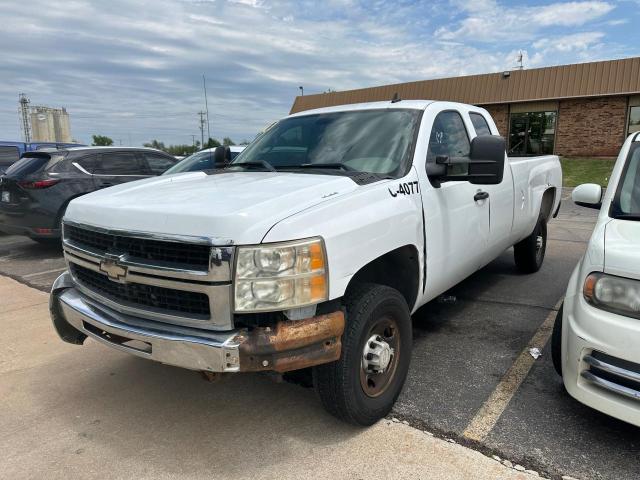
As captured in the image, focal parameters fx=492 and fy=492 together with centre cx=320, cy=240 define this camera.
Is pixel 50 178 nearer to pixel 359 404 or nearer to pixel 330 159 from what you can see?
pixel 330 159

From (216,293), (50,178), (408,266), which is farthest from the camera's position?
(50,178)

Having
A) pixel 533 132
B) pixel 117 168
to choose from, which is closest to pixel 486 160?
pixel 117 168

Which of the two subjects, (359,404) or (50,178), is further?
(50,178)

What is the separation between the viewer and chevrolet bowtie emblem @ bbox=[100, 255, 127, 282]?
258 cm

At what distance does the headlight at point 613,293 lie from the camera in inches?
94.7

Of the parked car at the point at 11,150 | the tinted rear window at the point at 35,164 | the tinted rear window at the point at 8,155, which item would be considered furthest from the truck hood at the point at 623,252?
the tinted rear window at the point at 8,155

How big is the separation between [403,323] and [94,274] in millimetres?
1891

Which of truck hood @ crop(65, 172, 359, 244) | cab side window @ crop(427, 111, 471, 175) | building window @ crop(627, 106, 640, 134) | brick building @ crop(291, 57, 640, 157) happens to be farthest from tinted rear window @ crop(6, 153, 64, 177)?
building window @ crop(627, 106, 640, 134)

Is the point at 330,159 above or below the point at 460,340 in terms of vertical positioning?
above

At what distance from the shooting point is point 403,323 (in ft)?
9.93

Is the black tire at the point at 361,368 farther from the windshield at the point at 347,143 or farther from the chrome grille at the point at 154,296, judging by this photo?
the windshield at the point at 347,143

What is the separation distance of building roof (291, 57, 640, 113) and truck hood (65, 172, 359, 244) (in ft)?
54.2

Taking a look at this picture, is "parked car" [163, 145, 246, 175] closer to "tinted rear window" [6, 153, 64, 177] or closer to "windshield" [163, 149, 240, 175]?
"windshield" [163, 149, 240, 175]

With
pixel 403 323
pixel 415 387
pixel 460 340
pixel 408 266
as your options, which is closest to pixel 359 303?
pixel 403 323
